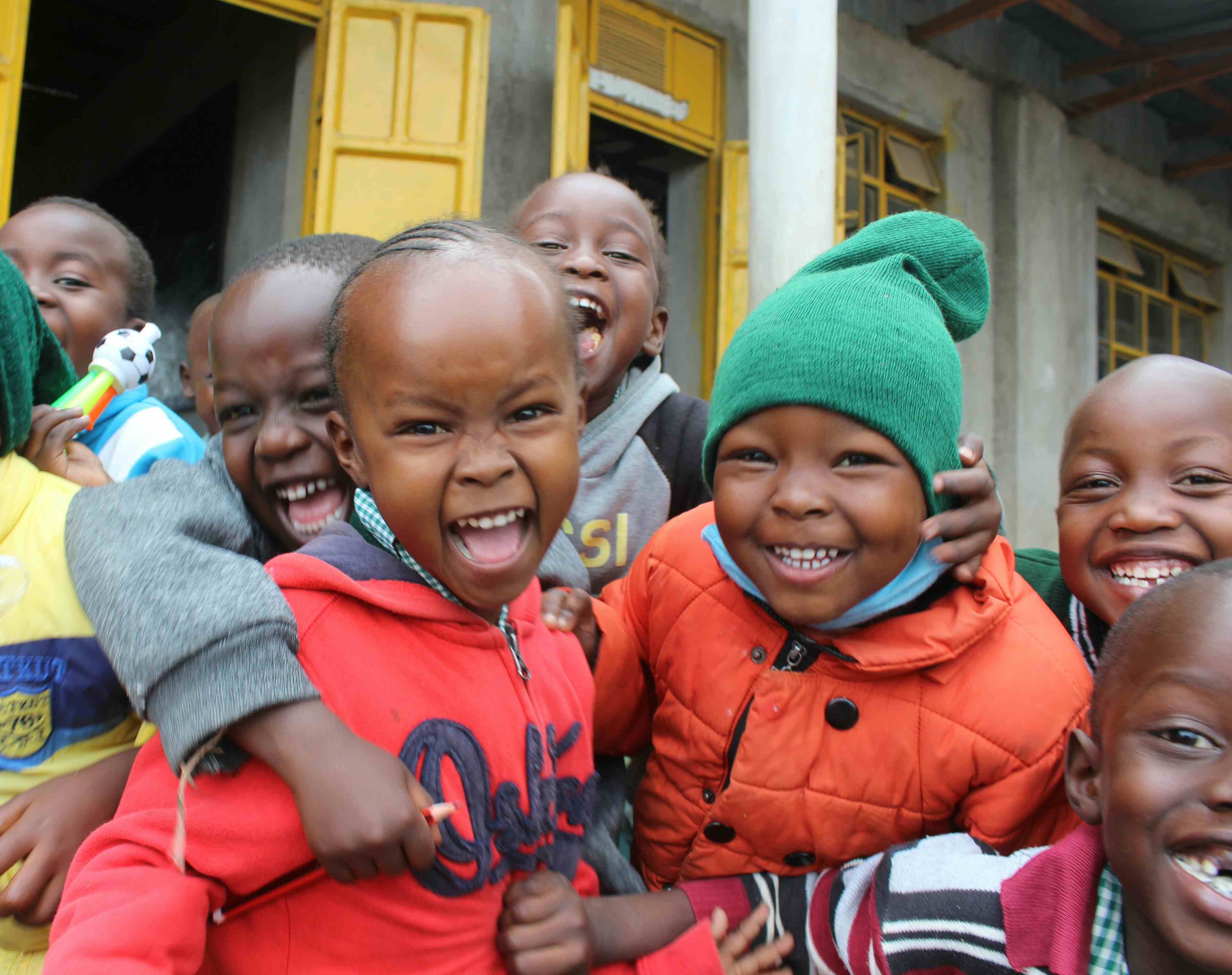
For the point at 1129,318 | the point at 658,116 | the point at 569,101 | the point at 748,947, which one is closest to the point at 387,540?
the point at 748,947

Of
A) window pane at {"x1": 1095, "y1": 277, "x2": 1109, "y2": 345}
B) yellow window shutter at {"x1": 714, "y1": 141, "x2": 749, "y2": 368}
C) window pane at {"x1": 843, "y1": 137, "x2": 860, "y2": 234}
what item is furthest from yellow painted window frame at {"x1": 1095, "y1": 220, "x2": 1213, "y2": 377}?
yellow window shutter at {"x1": 714, "y1": 141, "x2": 749, "y2": 368}

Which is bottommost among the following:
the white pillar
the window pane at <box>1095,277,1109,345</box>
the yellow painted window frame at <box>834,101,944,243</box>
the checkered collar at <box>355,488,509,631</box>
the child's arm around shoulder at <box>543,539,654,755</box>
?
the child's arm around shoulder at <box>543,539,654,755</box>

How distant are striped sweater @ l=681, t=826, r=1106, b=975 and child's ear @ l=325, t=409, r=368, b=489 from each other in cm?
80

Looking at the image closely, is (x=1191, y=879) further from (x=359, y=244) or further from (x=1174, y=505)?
(x=359, y=244)

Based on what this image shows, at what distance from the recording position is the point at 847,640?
1.41 m

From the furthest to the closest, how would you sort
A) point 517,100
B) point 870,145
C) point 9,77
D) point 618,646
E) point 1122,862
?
point 870,145 < point 517,100 < point 9,77 < point 618,646 < point 1122,862

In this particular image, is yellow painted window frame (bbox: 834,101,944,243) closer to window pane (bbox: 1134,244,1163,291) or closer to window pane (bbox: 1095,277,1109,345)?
window pane (bbox: 1095,277,1109,345)

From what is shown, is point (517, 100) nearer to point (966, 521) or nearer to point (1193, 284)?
point (966, 521)

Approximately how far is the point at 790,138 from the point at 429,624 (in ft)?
10.9

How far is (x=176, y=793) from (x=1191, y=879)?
3.30 feet

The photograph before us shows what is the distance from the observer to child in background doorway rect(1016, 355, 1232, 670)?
4.90 feet

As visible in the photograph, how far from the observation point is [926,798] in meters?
1.36

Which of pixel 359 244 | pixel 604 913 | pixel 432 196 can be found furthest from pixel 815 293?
pixel 432 196

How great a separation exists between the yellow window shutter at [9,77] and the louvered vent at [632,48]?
256 centimetres
